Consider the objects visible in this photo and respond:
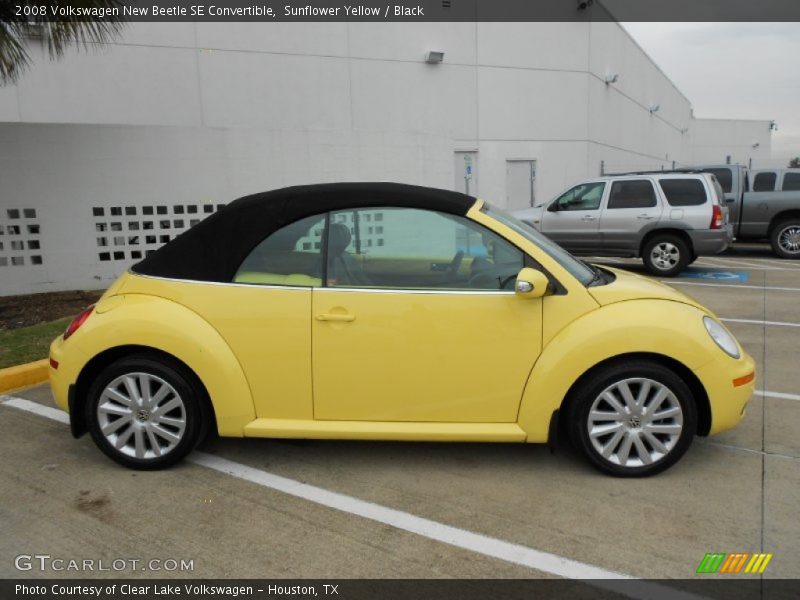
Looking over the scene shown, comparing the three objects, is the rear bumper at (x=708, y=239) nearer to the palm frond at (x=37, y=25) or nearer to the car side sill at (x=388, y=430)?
the car side sill at (x=388, y=430)

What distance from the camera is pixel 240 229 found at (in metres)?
3.66

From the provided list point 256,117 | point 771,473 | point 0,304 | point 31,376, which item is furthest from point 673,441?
point 256,117

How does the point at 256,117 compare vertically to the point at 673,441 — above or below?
above

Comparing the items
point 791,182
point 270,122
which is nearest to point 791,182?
point 791,182

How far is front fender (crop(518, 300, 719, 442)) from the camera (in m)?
3.33

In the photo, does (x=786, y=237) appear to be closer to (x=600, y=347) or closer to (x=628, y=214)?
(x=628, y=214)

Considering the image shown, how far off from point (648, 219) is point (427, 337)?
885 cm

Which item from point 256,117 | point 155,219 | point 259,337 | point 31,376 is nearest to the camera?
point 259,337

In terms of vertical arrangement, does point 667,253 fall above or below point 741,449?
above

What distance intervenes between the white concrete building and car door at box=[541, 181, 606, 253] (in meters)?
2.56

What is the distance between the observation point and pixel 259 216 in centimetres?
366
